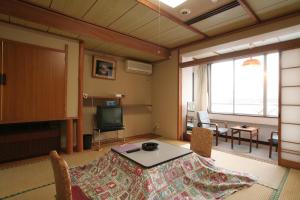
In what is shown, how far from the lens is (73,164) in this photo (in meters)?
2.94

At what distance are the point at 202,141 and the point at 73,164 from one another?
7.33 ft

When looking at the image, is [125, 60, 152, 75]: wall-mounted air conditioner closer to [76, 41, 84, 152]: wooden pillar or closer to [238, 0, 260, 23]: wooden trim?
[76, 41, 84, 152]: wooden pillar

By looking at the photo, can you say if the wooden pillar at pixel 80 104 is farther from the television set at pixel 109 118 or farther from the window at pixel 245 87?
the window at pixel 245 87

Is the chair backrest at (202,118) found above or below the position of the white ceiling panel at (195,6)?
below

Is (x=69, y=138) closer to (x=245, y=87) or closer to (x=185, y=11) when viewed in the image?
(x=185, y=11)

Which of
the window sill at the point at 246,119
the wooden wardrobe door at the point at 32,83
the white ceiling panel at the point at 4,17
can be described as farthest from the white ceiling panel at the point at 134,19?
the window sill at the point at 246,119

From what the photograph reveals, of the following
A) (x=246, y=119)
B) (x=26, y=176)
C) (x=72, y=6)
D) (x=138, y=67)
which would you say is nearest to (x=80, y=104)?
(x=26, y=176)

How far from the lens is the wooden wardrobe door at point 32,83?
289 cm

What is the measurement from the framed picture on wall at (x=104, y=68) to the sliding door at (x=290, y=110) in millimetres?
3892

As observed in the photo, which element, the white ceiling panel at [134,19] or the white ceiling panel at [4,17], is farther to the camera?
the white ceiling panel at [134,19]

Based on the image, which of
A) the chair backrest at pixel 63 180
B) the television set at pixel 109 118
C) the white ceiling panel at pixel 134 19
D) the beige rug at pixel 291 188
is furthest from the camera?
the television set at pixel 109 118

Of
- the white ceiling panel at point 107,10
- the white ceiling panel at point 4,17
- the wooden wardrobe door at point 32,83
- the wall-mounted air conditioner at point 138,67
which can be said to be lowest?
the wooden wardrobe door at point 32,83

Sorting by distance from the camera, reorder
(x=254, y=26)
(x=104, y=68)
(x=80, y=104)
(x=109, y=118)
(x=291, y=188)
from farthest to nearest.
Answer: (x=104, y=68) → (x=109, y=118) → (x=80, y=104) → (x=254, y=26) → (x=291, y=188)

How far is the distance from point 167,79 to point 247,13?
270 centimetres
